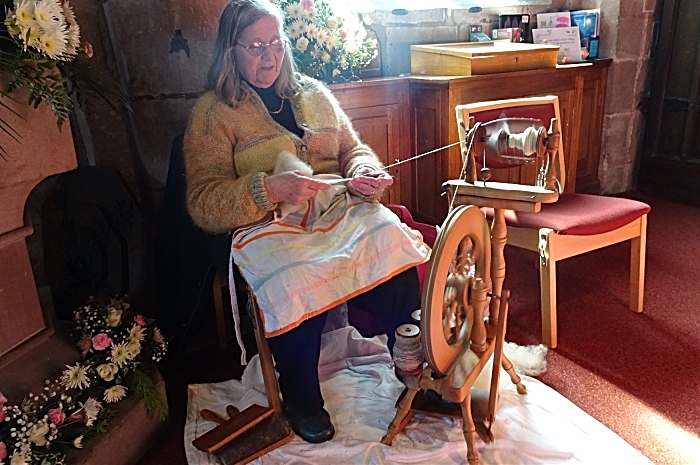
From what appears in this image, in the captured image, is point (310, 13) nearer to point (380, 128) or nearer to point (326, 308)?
point (380, 128)

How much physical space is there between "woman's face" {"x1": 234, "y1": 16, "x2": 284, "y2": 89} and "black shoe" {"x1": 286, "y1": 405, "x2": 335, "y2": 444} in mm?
960

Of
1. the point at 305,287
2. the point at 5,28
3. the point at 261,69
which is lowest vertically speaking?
the point at 305,287

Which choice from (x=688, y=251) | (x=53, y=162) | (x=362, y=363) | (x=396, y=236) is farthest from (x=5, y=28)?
(x=688, y=251)

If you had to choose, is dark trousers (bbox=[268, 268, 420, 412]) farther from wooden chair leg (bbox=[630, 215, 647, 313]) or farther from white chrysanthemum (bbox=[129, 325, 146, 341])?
wooden chair leg (bbox=[630, 215, 647, 313])

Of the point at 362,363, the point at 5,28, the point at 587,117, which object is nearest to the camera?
the point at 5,28

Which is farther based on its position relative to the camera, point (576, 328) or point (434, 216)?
point (434, 216)

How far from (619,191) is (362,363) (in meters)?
2.60

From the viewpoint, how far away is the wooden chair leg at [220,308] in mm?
1835

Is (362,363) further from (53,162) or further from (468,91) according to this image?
(468,91)

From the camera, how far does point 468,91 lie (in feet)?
8.05

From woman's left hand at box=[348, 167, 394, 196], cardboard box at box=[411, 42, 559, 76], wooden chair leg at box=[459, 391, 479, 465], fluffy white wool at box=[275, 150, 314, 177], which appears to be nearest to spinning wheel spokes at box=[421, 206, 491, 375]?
wooden chair leg at box=[459, 391, 479, 465]

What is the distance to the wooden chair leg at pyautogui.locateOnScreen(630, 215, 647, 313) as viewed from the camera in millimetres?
2004

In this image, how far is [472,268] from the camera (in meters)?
1.33

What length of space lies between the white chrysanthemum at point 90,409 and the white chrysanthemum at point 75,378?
0.16 ft
